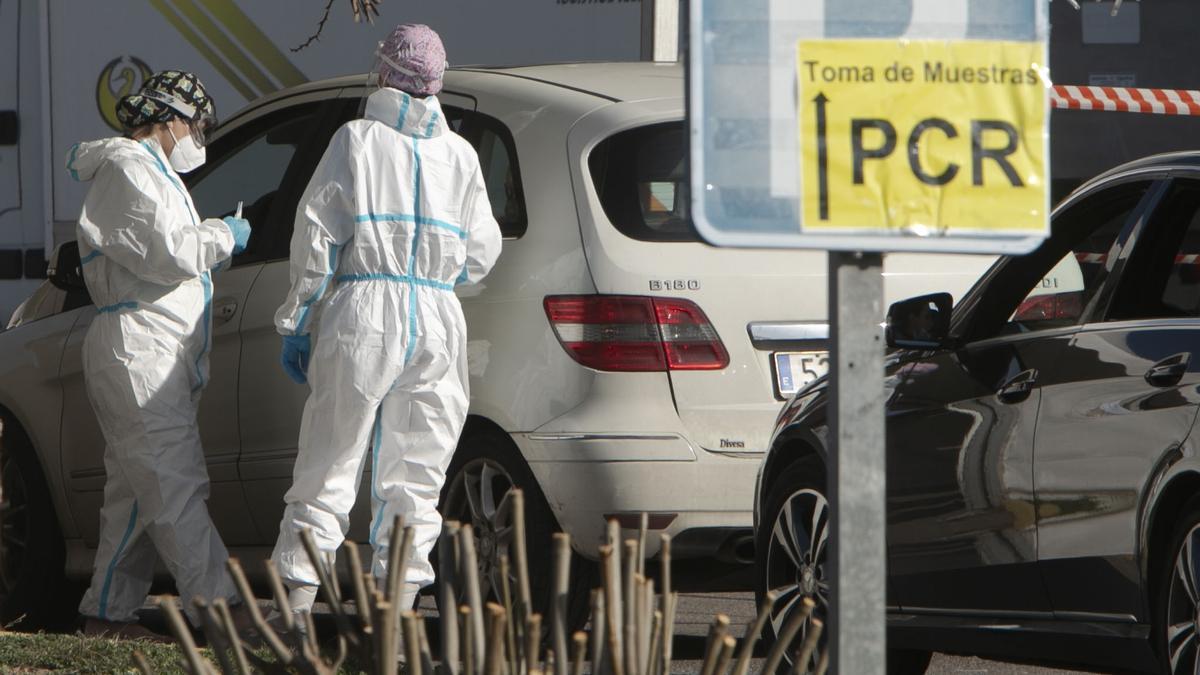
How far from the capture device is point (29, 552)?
7.02 meters

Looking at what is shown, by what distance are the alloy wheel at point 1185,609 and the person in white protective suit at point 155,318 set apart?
9.85 feet

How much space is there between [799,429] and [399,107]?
4.52ft

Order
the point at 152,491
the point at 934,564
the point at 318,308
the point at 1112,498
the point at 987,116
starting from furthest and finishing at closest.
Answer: the point at 152,491 → the point at 318,308 → the point at 934,564 → the point at 1112,498 → the point at 987,116

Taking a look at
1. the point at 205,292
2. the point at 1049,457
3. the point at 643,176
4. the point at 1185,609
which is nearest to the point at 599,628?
the point at 1185,609

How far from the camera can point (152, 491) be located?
6074 millimetres

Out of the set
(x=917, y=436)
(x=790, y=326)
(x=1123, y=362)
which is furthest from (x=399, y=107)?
(x=1123, y=362)

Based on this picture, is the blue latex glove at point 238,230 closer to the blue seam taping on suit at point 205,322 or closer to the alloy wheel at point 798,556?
the blue seam taping on suit at point 205,322

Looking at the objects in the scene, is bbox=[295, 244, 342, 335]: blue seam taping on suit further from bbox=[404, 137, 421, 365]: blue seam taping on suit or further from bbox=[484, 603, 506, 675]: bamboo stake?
bbox=[484, 603, 506, 675]: bamboo stake

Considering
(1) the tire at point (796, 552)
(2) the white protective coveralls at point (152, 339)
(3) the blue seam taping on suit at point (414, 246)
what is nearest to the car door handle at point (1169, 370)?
(1) the tire at point (796, 552)

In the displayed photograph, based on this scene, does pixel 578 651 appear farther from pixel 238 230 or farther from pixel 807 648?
pixel 238 230

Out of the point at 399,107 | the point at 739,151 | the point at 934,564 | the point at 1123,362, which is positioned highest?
the point at 399,107

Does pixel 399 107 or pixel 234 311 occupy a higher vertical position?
pixel 399 107

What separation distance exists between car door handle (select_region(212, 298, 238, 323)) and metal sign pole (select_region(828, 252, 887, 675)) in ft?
14.0

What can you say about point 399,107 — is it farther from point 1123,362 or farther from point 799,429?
point 1123,362
